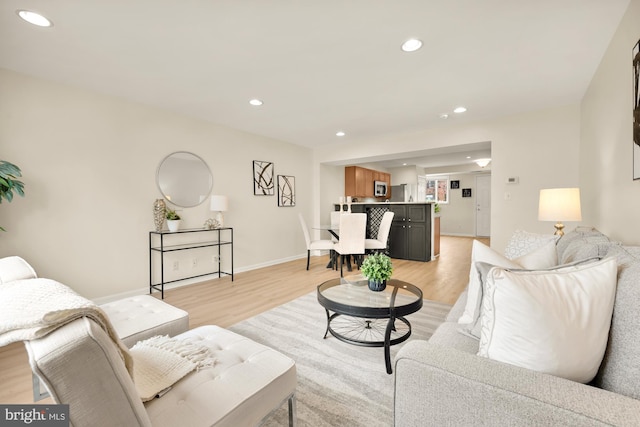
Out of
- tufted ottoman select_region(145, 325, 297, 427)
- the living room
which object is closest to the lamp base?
the living room

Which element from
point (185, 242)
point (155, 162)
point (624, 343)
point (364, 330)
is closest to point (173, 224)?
point (185, 242)

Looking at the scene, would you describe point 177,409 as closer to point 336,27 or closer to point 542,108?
point 336,27

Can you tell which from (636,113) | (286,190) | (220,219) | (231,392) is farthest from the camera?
(286,190)

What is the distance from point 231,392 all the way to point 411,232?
4967 millimetres

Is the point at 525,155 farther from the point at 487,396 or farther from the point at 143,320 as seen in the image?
the point at 143,320

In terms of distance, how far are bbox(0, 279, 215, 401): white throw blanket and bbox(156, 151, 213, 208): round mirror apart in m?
2.93

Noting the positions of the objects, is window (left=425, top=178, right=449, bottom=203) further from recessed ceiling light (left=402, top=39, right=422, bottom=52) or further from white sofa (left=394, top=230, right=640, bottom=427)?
white sofa (left=394, top=230, right=640, bottom=427)

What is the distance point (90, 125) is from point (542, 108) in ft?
18.3

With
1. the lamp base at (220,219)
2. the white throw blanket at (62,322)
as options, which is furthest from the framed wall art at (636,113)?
the lamp base at (220,219)

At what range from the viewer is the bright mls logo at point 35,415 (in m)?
0.66

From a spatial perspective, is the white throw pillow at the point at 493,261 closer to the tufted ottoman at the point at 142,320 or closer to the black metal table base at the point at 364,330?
the black metal table base at the point at 364,330

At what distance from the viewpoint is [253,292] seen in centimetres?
349

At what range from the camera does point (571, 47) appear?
→ 2223 mm

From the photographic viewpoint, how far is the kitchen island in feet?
17.5
